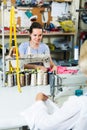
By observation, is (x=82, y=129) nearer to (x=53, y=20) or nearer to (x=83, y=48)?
(x=83, y=48)

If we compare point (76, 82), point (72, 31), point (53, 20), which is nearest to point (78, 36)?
point (72, 31)

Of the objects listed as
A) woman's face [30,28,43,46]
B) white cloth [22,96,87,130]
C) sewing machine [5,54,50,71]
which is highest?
woman's face [30,28,43,46]

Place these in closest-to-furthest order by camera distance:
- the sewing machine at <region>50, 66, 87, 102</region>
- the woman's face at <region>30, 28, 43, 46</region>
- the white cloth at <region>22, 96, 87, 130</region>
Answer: the white cloth at <region>22, 96, 87, 130</region>
the sewing machine at <region>50, 66, 87, 102</region>
the woman's face at <region>30, 28, 43, 46</region>

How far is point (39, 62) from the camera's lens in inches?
82.0

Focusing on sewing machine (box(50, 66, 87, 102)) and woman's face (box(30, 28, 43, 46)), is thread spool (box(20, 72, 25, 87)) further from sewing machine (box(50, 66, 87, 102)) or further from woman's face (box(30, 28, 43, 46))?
woman's face (box(30, 28, 43, 46))

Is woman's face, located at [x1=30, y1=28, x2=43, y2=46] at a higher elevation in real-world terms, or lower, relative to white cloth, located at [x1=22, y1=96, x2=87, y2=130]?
higher

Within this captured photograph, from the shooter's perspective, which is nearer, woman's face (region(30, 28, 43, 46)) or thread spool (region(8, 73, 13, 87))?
thread spool (region(8, 73, 13, 87))

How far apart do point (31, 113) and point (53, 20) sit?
347cm

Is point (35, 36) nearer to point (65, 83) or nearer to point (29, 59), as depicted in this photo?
point (29, 59)

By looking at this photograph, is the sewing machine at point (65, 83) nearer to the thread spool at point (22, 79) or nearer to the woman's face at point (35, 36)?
the thread spool at point (22, 79)

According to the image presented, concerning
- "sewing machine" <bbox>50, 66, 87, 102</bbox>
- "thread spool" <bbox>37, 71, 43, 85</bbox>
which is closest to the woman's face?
"thread spool" <bbox>37, 71, 43, 85</bbox>

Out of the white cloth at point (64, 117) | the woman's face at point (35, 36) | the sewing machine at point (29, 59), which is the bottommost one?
the white cloth at point (64, 117)

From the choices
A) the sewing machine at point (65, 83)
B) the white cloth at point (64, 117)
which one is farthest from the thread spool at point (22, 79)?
the white cloth at point (64, 117)

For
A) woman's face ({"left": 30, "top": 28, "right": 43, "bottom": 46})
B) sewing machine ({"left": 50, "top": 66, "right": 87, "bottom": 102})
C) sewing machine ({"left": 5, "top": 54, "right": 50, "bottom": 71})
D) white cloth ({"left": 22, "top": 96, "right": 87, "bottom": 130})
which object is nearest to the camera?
white cloth ({"left": 22, "top": 96, "right": 87, "bottom": 130})
